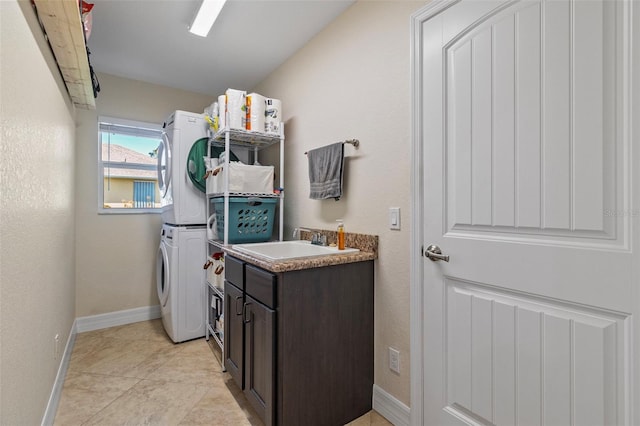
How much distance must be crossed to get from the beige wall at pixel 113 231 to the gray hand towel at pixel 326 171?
6.87 feet

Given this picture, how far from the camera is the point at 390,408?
1694mm

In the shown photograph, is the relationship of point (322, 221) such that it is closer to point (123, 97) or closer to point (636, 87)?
point (636, 87)

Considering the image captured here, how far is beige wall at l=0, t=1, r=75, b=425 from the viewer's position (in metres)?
0.99

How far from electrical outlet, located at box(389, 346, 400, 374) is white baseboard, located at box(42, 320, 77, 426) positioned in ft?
5.97

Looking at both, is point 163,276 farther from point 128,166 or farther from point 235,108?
point 235,108

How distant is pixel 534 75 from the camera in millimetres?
1106

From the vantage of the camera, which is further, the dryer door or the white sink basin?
the dryer door

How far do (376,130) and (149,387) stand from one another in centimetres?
227

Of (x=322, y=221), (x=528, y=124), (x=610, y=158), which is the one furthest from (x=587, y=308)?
(x=322, y=221)

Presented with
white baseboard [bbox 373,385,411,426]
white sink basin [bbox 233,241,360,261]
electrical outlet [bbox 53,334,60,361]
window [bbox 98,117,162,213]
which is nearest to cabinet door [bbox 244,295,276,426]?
white sink basin [bbox 233,241,360,261]

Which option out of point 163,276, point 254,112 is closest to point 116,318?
point 163,276

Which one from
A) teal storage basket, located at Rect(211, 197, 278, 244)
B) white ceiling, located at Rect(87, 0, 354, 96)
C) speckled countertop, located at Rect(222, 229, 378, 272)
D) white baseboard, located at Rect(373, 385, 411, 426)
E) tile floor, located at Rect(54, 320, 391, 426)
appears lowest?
tile floor, located at Rect(54, 320, 391, 426)

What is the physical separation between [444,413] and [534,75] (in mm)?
1509

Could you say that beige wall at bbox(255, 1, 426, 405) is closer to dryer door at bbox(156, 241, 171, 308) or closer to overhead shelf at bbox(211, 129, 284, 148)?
overhead shelf at bbox(211, 129, 284, 148)
